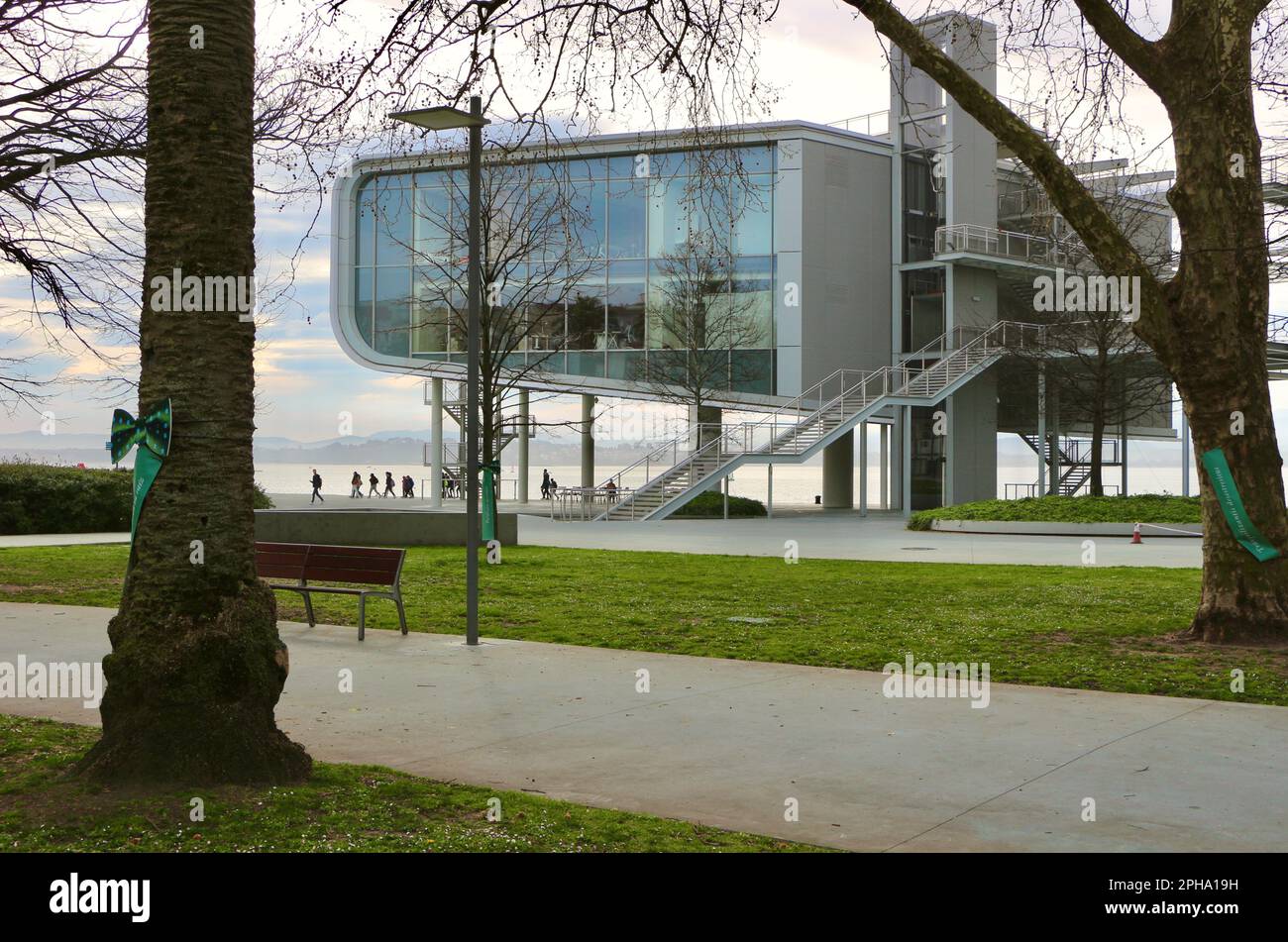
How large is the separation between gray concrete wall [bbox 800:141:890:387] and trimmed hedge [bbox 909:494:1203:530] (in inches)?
405

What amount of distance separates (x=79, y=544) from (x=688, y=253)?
23018mm

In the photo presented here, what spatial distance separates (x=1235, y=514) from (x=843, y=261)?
32.4m

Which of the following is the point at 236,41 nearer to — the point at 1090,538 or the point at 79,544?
the point at 79,544

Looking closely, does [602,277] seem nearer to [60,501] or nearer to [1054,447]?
[1054,447]

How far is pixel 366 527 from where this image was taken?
24578mm

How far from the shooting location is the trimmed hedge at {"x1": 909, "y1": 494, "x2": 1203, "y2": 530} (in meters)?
30.9

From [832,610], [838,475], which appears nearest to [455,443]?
[838,475]

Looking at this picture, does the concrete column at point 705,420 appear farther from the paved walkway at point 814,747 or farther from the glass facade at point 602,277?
the paved walkway at point 814,747

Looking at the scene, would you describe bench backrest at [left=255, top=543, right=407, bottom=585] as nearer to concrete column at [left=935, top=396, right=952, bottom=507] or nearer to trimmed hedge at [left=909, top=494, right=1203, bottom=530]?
trimmed hedge at [left=909, top=494, right=1203, bottom=530]

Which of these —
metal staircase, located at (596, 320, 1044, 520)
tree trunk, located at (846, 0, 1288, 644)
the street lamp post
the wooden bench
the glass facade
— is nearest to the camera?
tree trunk, located at (846, 0, 1288, 644)

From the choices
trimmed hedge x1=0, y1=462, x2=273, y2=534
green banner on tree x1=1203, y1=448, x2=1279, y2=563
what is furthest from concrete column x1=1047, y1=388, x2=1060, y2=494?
green banner on tree x1=1203, y1=448, x2=1279, y2=563

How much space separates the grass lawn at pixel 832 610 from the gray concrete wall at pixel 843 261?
21.5 meters

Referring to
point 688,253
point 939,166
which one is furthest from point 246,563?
point 939,166

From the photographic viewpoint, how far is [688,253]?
140ft
